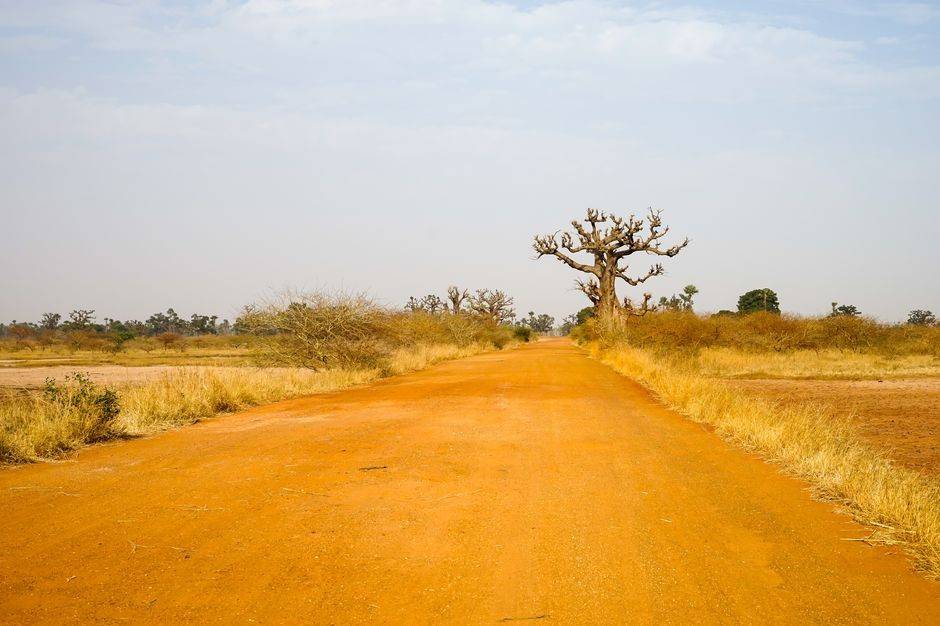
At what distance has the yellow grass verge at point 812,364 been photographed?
2222 centimetres

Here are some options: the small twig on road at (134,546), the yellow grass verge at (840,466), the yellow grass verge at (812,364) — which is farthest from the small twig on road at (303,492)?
the yellow grass verge at (812,364)

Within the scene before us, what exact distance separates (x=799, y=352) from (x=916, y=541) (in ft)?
89.2

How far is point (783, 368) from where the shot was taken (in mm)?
24297

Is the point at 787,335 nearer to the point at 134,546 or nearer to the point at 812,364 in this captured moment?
the point at 812,364

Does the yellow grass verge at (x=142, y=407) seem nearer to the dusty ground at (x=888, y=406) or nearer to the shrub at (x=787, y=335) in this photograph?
the dusty ground at (x=888, y=406)

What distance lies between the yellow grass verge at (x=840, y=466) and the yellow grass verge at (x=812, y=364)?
12224 mm

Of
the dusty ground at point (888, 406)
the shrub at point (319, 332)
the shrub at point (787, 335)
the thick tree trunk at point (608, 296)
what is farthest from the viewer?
the thick tree trunk at point (608, 296)

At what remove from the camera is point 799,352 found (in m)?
28.5

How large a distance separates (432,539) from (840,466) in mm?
4727

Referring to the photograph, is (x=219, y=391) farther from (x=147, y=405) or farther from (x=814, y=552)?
(x=814, y=552)

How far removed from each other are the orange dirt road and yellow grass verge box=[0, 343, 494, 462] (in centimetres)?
67

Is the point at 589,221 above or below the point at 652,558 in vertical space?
above

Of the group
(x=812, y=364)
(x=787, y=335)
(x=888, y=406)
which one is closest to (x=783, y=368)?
(x=812, y=364)

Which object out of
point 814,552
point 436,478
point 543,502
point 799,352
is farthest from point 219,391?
point 799,352
